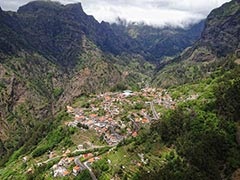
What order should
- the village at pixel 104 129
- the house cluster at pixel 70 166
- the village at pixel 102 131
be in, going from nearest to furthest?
the house cluster at pixel 70 166 < the village at pixel 102 131 < the village at pixel 104 129

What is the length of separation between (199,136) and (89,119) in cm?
7829

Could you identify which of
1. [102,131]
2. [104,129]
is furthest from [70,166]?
[104,129]

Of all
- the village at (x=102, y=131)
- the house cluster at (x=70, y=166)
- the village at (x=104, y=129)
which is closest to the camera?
the house cluster at (x=70, y=166)

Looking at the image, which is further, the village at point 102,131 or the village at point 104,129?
the village at point 104,129

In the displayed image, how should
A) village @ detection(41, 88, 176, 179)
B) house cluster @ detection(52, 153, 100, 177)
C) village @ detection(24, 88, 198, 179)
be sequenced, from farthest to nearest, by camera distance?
village @ detection(41, 88, 176, 179), village @ detection(24, 88, 198, 179), house cluster @ detection(52, 153, 100, 177)

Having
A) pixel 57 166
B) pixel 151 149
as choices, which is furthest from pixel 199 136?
pixel 57 166

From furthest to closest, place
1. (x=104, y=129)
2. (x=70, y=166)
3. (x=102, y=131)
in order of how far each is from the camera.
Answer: (x=104, y=129) < (x=102, y=131) < (x=70, y=166)

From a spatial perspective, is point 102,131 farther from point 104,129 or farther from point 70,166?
point 70,166

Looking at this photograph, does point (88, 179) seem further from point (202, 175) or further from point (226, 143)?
point (226, 143)

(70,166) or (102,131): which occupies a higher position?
(70,166)

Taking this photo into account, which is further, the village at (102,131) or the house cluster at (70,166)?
the village at (102,131)

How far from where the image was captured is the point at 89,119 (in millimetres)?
194750

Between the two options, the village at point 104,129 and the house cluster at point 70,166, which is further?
the village at point 104,129

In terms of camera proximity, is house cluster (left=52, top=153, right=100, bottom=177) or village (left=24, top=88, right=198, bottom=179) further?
village (left=24, top=88, right=198, bottom=179)
